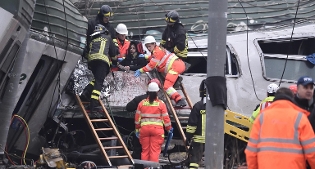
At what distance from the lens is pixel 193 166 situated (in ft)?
39.4

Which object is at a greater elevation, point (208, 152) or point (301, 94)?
point (301, 94)

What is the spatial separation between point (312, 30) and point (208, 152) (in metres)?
7.77

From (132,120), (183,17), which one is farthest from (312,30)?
(132,120)

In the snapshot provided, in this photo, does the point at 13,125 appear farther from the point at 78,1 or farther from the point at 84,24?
the point at 78,1

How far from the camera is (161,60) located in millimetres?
13664

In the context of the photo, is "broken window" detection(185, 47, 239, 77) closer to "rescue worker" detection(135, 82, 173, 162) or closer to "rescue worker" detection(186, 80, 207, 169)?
"rescue worker" detection(135, 82, 173, 162)

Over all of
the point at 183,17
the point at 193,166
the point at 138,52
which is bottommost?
the point at 193,166

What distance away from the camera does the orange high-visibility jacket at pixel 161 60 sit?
13.6m

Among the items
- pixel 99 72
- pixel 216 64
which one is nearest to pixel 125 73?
pixel 99 72

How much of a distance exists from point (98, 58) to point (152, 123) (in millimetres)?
1426

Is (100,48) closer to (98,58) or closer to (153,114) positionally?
(98,58)

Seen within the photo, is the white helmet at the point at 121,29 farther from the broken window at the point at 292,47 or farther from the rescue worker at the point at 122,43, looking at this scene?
the broken window at the point at 292,47

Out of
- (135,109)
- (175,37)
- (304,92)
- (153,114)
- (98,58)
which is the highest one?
(175,37)

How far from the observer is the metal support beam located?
7.76 meters
